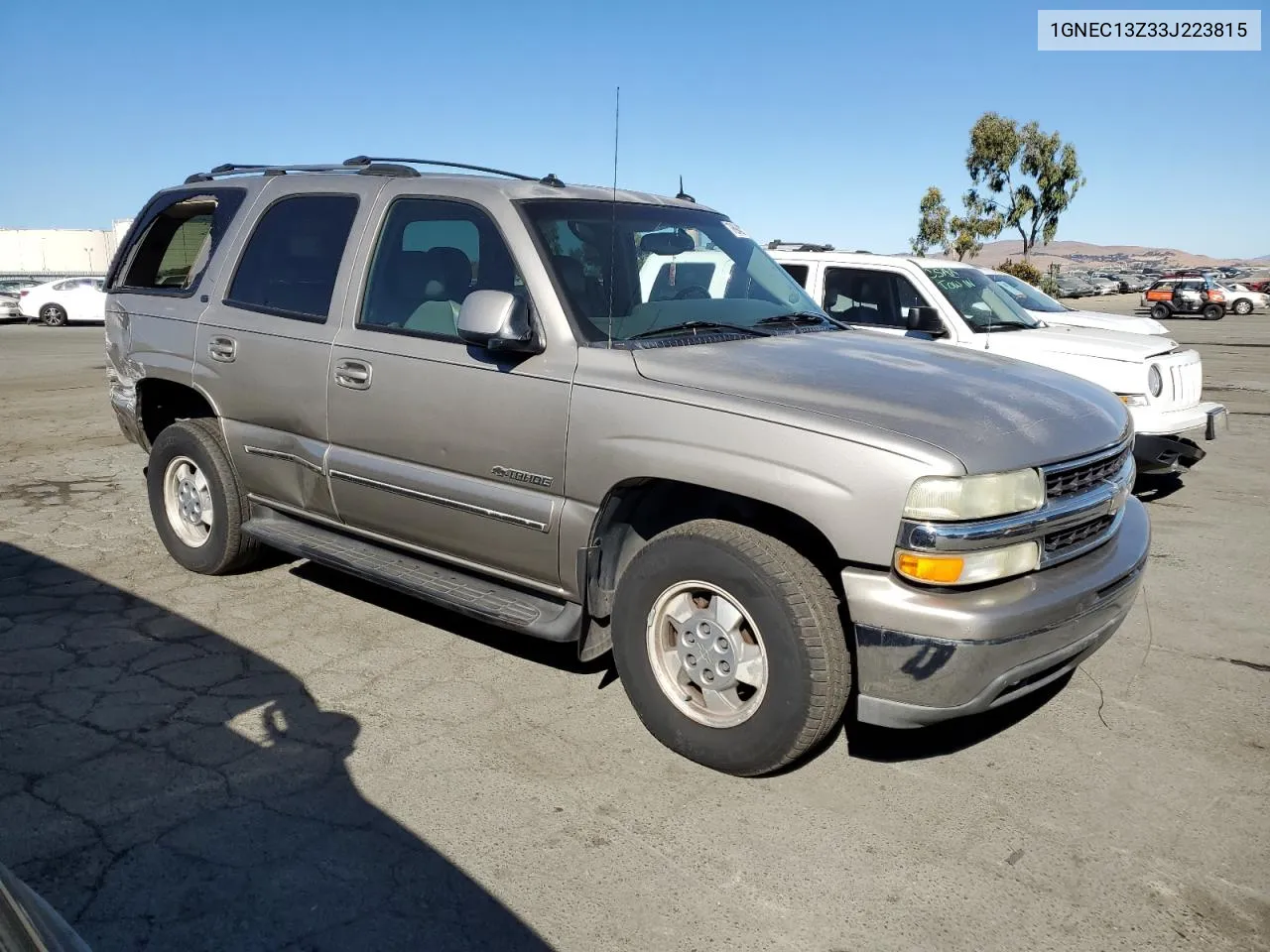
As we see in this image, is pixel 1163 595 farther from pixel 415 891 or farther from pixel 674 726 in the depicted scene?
pixel 415 891

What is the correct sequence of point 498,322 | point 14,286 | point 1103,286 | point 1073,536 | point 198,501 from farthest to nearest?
1. point 1103,286
2. point 14,286
3. point 198,501
4. point 498,322
5. point 1073,536

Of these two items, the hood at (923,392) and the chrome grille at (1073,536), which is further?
the chrome grille at (1073,536)

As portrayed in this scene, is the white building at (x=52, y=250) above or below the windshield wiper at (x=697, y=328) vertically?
above

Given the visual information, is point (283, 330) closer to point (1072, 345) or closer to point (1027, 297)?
point (1072, 345)

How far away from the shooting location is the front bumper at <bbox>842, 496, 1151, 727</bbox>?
3.02 metres

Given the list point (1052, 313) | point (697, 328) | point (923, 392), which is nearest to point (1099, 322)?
point (1052, 313)

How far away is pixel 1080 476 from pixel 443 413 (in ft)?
7.61

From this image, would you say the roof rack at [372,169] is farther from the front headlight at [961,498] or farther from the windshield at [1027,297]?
the windshield at [1027,297]

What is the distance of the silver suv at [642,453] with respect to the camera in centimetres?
310

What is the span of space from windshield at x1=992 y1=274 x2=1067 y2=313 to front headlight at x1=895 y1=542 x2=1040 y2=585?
7404mm

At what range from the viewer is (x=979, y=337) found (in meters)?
8.16

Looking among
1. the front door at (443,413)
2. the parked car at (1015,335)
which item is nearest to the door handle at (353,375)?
the front door at (443,413)

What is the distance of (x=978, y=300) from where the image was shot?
8867mm

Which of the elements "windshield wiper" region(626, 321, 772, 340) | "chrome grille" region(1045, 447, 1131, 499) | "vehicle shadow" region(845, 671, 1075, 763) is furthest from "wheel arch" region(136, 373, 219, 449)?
"chrome grille" region(1045, 447, 1131, 499)
